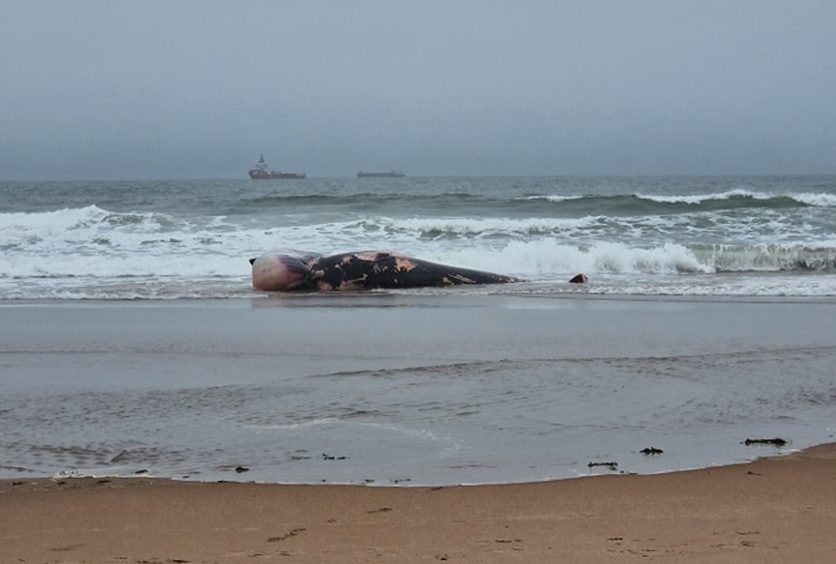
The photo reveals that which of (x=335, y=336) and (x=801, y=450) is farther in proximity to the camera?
(x=335, y=336)

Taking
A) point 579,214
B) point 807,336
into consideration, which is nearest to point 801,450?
point 807,336

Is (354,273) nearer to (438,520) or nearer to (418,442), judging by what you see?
(418,442)

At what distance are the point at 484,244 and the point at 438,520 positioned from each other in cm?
1944

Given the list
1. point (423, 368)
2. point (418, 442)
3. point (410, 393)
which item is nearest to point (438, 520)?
point (418, 442)

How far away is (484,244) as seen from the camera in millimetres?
23344

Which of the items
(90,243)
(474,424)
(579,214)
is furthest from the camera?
(579,214)

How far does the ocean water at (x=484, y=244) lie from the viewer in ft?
50.5

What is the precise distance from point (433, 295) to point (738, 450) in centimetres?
872

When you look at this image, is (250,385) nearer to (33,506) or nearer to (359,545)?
(33,506)

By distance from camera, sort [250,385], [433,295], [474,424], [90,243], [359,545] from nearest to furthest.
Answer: [359,545] → [474,424] → [250,385] → [433,295] → [90,243]

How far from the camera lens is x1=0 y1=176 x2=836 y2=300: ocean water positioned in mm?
15406

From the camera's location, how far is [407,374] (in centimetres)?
757

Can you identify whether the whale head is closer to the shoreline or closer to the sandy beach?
the shoreline

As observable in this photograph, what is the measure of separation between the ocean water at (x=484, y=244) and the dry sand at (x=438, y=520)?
9420mm
